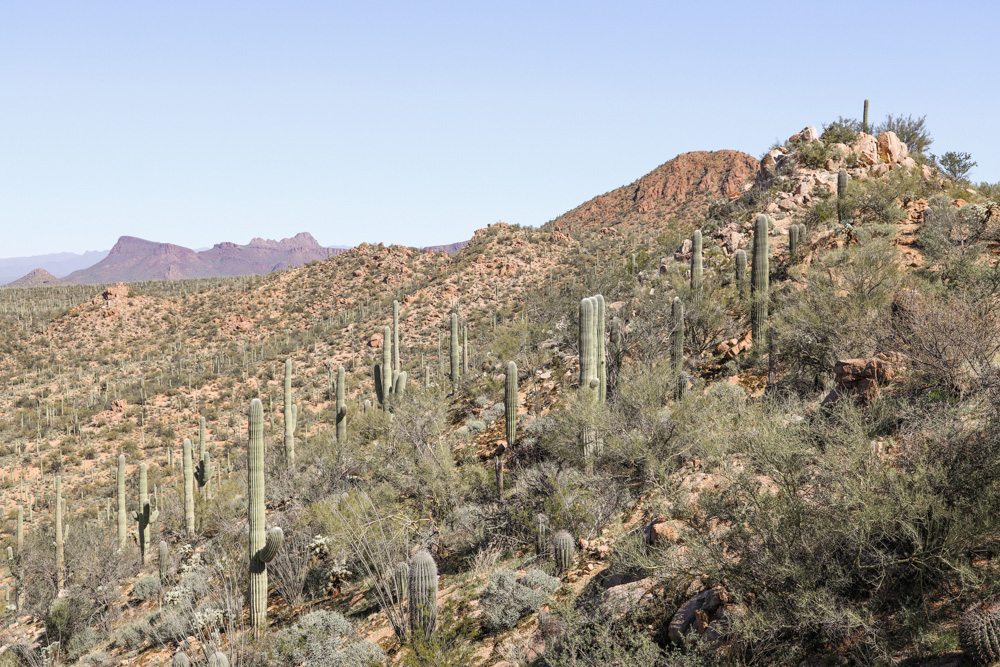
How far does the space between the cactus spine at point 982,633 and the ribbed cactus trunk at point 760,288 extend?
10.7 m

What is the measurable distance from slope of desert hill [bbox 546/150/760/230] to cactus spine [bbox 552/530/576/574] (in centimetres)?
5349

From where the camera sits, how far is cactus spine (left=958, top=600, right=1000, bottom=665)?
423 centimetres

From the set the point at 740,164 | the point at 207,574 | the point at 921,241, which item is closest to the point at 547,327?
the point at 921,241

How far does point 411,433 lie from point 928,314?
1158cm

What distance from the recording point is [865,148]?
23.6m

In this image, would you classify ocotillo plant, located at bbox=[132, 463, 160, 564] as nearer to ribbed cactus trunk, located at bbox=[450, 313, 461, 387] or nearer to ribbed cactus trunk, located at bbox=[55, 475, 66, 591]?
ribbed cactus trunk, located at bbox=[55, 475, 66, 591]

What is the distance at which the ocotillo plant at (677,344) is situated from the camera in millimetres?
13559

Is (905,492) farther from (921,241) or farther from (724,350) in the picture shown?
(921,241)

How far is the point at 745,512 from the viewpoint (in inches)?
245

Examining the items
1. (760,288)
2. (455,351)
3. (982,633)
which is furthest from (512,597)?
(455,351)

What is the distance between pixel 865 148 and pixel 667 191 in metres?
48.0

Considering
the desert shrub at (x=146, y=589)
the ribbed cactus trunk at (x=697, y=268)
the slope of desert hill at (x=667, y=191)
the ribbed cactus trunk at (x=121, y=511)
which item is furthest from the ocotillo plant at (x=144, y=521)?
the slope of desert hill at (x=667, y=191)

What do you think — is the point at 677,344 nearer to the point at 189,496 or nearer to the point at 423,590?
the point at 423,590

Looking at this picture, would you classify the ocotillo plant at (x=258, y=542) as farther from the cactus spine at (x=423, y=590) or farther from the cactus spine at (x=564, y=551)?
the cactus spine at (x=564, y=551)
